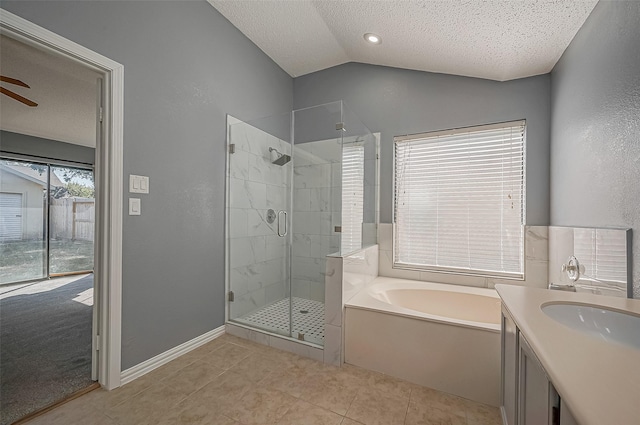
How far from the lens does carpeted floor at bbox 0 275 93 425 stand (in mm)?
1615

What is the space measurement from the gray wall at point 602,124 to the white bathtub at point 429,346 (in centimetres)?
82

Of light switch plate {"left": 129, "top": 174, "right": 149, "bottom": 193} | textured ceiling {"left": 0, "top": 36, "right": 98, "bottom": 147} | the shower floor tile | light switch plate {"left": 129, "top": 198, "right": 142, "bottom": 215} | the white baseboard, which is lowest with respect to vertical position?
the white baseboard

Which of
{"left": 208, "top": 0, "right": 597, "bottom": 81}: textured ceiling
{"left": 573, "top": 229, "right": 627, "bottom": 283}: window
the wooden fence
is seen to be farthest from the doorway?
{"left": 573, "top": 229, "right": 627, "bottom": 283}: window

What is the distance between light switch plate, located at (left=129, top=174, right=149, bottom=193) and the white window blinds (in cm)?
156

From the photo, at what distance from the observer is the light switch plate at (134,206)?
179cm

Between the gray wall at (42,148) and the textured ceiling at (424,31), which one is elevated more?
the textured ceiling at (424,31)

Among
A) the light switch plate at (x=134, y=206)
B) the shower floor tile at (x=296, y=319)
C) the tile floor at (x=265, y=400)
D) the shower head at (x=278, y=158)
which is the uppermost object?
the shower head at (x=278, y=158)

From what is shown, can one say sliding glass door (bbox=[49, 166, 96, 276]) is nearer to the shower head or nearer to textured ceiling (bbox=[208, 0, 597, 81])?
the shower head

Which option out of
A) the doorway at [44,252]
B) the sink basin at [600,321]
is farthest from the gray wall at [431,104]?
the doorway at [44,252]

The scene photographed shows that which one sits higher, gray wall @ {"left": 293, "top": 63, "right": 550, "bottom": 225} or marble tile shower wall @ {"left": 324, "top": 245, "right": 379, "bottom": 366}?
gray wall @ {"left": 293, "top": 63, "right": 550, "bottom": 225}

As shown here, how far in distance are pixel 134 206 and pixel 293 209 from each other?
4.20 feet

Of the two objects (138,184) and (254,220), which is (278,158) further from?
(138,184)

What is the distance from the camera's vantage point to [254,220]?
279 centimetres

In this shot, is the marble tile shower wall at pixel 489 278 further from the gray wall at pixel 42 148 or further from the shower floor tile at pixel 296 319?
the gray wall at pixel 42 148
